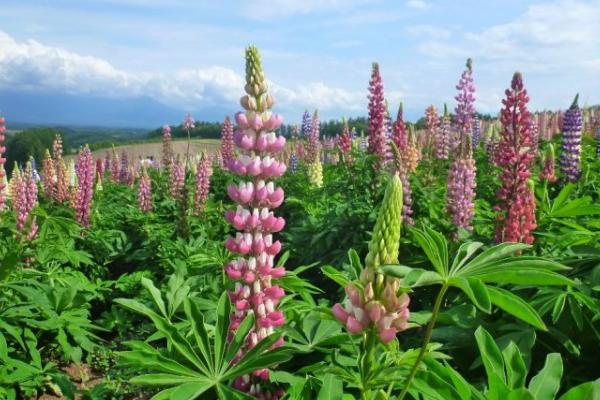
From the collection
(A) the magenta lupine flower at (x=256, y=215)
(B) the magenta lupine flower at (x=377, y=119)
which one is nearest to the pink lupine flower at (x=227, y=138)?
(B) the magenta lupine flower at (x=377, y=119)

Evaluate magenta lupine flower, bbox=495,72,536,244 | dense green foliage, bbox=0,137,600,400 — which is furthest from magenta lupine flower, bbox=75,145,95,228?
magenta lupine flower, bbox=495,72,536,244

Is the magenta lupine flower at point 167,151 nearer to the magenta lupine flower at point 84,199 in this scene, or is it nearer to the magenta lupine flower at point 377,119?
the magenta lupine flower at point 84,199

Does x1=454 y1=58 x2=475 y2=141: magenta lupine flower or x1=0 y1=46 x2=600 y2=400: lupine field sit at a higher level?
x1=454 y1=58 x2=475 y2=141: magenta lupine flower

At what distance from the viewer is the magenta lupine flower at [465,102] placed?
25.0 ft

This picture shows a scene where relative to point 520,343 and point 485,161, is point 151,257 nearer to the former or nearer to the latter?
point 520,343

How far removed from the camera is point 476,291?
1454mm

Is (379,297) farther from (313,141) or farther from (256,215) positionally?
(313,141)

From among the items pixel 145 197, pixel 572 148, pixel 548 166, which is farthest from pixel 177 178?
pixel 572 148

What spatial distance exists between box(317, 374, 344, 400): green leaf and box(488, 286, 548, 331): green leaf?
550 mm

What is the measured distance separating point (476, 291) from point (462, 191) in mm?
3528

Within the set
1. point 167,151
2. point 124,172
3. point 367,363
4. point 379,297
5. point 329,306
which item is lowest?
point 329,306

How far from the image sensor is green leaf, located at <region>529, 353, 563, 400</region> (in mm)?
1742

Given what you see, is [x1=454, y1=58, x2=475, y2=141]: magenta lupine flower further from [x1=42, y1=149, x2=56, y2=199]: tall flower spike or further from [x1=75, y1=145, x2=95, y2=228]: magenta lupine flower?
[x1=42, y1=149, x2=56, y2=199]: tall flower spike

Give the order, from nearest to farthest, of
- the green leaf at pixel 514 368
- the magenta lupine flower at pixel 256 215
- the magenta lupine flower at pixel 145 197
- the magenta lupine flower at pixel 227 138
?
the green leaf at pixel 514 368
the magenta lupine flower at pixel 256 215
the magenta lupine flower at pixel 145 197
the magenta lupine flower at pixel 227 138
